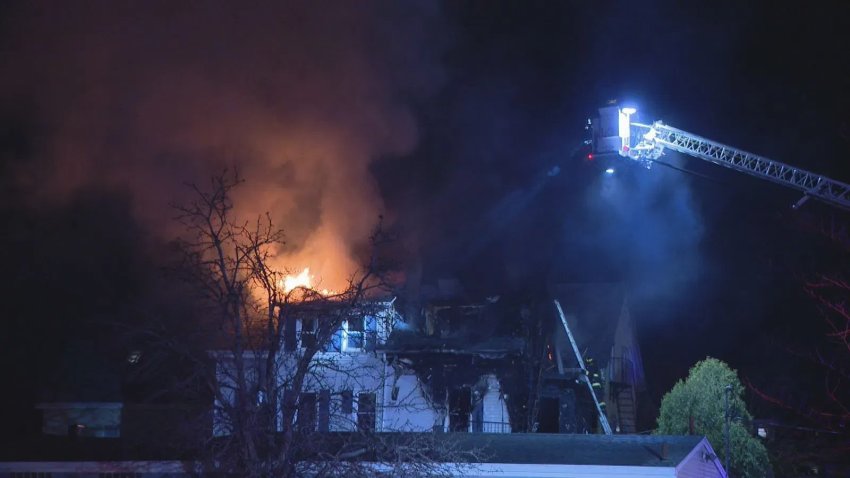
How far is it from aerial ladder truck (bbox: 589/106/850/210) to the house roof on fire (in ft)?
20.4

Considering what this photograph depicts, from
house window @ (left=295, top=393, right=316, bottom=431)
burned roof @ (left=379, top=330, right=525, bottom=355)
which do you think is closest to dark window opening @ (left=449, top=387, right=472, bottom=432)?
burned roof @ (left=379, top=330, right=525, bottom=355)

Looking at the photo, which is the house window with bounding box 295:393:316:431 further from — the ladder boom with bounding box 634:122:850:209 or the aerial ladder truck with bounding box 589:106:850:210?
the ladder boom with bounding box 634:122:850:209

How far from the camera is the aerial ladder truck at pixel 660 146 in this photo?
27781 millimetres

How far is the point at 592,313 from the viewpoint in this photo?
34500 millimetres

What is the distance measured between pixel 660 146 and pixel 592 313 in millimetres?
8374

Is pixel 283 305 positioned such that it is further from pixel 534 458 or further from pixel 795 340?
pixel 795 340

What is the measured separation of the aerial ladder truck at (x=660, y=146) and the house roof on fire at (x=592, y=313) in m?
6.21

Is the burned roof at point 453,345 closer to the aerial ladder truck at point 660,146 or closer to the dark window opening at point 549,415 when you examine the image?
the dark window opening at point 549,415

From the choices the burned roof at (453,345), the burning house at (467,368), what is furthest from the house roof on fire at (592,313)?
the burned roof at (453,345)

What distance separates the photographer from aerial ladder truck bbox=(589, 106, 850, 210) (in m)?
27.8

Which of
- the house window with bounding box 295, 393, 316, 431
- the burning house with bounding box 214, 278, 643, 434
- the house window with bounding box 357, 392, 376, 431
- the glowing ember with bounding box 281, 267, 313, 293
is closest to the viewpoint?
the house window with bounding box 295, 393, 316, 431

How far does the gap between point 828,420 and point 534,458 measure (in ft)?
74.3

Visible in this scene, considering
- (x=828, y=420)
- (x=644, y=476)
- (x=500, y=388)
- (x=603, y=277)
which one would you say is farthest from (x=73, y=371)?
(x=828, y=420)

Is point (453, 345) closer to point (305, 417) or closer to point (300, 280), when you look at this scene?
point (300, 280)
